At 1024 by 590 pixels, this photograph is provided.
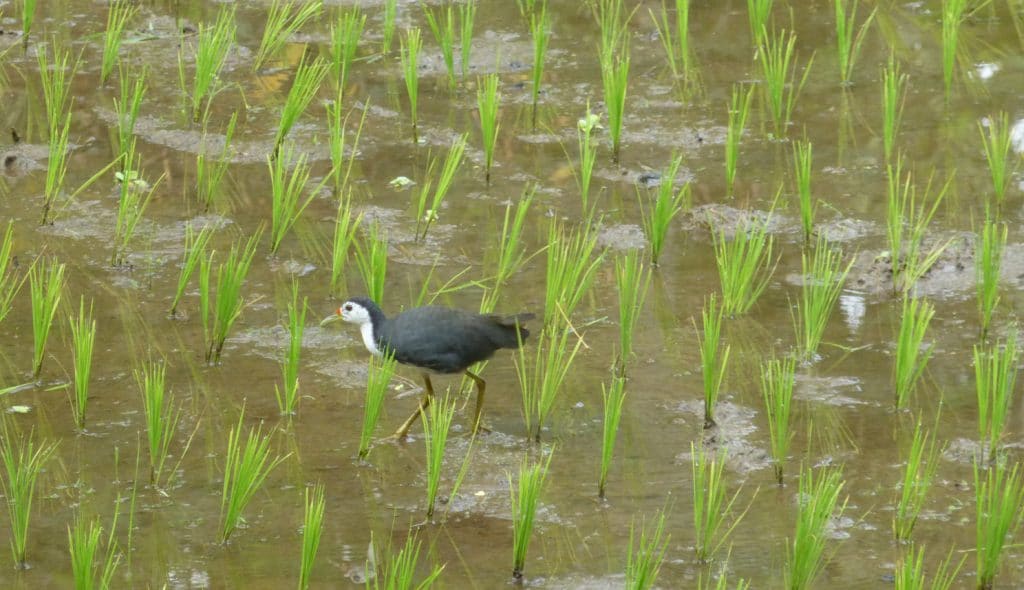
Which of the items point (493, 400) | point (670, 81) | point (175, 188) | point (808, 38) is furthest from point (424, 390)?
point (808, 38)

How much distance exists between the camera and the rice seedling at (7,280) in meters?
5.58

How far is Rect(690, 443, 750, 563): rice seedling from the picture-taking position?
434 centimetres

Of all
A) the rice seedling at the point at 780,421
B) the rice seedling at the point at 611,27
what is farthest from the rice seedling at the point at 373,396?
the rice seedling at the point at 611,27

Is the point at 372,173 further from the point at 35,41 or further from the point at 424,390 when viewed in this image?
the point at 35,41

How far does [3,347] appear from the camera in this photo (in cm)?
567

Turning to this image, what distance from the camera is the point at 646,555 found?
394cm

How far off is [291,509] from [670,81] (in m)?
3.85

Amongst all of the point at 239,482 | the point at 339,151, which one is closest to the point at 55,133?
the point at 339,151

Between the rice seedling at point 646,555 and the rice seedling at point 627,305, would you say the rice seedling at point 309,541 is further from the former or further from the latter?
the rice seedling at point 627,305

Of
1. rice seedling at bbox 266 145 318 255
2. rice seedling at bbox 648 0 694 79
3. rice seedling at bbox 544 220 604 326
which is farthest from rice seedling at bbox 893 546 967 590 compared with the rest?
rice seedling at bbox 648 0 694 79

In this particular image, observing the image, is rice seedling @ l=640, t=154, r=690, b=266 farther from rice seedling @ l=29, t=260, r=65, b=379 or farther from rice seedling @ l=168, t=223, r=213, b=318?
rice seedling @ l=29, t=260, r=65, b=379

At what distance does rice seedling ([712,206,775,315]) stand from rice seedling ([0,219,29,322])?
2.65 metres

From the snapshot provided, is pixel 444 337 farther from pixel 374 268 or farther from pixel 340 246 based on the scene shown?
pixel 340 246

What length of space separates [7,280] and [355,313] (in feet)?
5.61
